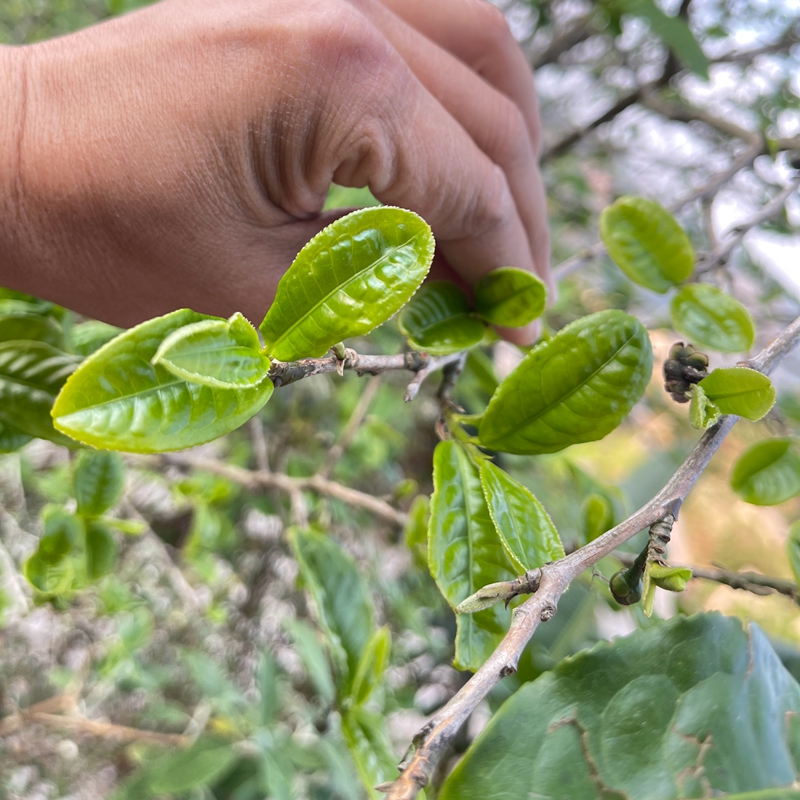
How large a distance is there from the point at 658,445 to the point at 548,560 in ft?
6.56

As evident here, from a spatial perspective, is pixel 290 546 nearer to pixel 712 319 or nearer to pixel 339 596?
pixel 339 596

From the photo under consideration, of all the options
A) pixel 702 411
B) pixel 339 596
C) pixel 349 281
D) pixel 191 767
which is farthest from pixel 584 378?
pixel 191 767

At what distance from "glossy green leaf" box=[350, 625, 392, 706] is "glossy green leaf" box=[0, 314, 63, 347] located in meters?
0.46

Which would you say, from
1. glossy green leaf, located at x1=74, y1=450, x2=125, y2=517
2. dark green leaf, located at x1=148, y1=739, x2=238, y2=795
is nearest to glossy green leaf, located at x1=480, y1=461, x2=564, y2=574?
glossy green leaf, located at x1=74, y1=450, x2=125, y2=517

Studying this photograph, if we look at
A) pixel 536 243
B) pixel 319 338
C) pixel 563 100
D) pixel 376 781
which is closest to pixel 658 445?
pixel 563 100

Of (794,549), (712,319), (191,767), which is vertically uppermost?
(712,319)

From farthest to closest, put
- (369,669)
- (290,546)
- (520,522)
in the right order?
(290,546) < (369,669) < (520,522)

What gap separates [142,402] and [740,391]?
37cm

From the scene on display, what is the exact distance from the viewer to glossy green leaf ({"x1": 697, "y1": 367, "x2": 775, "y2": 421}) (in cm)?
36

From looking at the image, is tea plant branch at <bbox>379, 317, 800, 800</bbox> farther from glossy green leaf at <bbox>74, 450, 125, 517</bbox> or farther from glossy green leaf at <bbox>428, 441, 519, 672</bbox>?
glossy green leaf at <bbox>74, 450, 125, 517</bbox>

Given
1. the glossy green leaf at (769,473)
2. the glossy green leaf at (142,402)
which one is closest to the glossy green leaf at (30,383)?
the glossy green leaf at (142,402)

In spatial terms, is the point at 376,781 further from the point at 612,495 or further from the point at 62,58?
the point at 62,58

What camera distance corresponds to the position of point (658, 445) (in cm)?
220

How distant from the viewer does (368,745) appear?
23.7 inches
